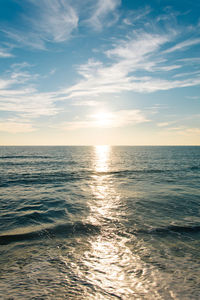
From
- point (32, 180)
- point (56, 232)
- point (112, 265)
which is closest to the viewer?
point (112, 265)

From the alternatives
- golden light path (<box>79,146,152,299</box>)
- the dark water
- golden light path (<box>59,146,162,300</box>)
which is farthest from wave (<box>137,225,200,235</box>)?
golden light path (<box>79,146,152,299</box>)

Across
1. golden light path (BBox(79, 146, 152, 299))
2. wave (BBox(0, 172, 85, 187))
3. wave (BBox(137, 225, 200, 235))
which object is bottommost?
wave (BBox(0, 172, 85, 187))

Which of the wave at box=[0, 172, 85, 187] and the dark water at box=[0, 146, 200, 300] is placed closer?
the dark water at box=[0, 146, 200, 300]

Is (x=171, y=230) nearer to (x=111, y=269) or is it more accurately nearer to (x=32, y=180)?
(x=111, y=269)

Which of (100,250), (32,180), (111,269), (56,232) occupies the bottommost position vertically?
(32,180)

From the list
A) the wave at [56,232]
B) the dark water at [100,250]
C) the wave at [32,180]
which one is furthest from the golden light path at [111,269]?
the wave at [32,180]

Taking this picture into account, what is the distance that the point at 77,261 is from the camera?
586cm

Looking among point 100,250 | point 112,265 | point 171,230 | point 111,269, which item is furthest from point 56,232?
point 171,230

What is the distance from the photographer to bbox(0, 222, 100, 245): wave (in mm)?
7642

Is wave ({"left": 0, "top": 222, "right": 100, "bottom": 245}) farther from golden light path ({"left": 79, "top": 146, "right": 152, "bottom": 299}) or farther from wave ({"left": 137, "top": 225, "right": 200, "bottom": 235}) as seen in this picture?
wave ({"left": 137, "top": 225, "right": 200, "bottom": 235})

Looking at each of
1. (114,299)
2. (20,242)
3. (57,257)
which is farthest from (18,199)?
(114,299)

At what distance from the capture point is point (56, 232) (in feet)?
27.5

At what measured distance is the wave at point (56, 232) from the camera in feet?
25.1

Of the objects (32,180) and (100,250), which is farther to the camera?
(32,180)
